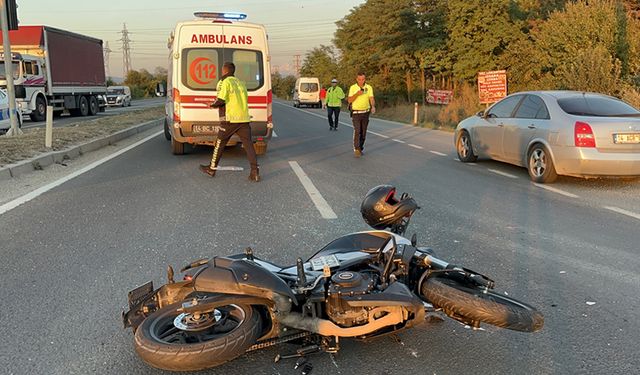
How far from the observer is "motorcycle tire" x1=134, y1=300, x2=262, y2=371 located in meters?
2.70

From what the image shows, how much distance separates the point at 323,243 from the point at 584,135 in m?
4.92

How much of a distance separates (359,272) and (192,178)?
6.45 meters

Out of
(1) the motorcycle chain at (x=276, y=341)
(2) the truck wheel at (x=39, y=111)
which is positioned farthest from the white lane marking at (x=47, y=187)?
(2) the truck wheel at (x=39, y=111)

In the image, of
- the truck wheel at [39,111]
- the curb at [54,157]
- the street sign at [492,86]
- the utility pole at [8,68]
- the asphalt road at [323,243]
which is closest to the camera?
the asphalt road at [323,243]

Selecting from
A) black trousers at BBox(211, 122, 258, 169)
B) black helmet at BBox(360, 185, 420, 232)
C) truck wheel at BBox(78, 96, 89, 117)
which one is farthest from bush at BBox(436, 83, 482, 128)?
black helmet at BBox(360, 185, 420, 232)

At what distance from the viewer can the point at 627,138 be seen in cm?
787

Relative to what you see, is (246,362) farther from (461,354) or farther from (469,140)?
(469,140)

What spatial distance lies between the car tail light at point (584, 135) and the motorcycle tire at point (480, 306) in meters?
5.81

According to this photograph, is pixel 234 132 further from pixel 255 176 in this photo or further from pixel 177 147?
pixel 177 147

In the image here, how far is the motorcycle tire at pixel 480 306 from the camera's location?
2.84 metres

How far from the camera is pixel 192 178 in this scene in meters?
9.04

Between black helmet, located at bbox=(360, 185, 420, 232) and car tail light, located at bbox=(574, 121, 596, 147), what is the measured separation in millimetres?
5350

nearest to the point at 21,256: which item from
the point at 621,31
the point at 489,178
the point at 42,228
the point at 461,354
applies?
the point at 42,228

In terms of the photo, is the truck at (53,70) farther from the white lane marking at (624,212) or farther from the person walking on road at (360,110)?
the white lane marking at (624,212)
